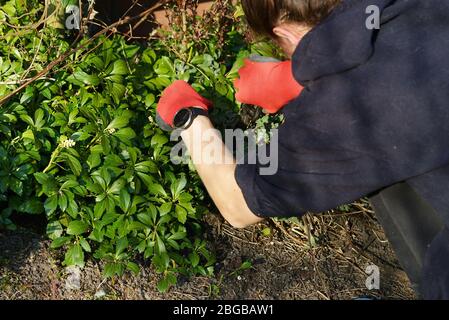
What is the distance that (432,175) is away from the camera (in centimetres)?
190

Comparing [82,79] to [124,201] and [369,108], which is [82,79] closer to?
[124,201]

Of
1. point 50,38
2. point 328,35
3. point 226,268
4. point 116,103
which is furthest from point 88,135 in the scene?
point 328,35

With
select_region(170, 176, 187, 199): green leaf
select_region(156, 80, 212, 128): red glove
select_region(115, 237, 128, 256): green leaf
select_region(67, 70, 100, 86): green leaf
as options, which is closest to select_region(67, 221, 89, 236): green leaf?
select_region(115, 237, 128, 256): green leaf

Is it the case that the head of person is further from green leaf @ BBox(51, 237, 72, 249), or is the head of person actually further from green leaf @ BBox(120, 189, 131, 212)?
green leaf @ BBox(51, 237, 72, 249)

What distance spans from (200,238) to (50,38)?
3.58ft

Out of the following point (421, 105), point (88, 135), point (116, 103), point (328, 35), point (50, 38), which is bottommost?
point (421, 105)

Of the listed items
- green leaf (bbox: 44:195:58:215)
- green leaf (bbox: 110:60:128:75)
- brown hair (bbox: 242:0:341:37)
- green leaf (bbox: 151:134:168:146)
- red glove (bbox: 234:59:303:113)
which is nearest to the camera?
brown hair (bbox: 242:0:341:37)

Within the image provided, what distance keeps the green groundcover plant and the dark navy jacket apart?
95cm

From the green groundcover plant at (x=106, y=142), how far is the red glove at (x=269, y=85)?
766 mm

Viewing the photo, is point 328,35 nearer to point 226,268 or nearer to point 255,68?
point 255,68

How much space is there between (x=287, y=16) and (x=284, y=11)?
2 centimetres

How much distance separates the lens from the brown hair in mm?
1948

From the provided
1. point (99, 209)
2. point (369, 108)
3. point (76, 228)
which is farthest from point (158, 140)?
point (369, 108)

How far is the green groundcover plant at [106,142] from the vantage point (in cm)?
269
